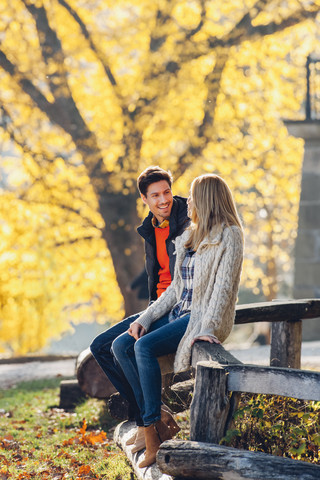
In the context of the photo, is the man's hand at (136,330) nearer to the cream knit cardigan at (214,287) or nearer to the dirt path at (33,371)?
the cream knit cardigan at (214,287)

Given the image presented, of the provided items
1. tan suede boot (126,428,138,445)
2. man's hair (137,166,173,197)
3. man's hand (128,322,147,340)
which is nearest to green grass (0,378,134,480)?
tan suede boot (126,428,138,445)

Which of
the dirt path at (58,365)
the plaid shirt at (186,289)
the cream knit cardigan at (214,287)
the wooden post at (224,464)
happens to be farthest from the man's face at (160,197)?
the dirt path at (58,365)

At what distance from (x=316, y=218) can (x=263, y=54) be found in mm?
3101

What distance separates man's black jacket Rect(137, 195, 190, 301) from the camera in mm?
4879

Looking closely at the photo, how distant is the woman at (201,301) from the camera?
13.8 ft

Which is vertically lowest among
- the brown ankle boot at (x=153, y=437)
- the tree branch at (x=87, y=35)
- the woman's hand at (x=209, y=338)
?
the brown ankle boot at (x=153, y=437)

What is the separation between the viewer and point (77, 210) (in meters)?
12.6

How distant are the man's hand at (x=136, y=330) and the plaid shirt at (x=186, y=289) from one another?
0.63ft

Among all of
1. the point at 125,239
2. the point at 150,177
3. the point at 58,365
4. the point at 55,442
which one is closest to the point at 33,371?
the point at 58,365

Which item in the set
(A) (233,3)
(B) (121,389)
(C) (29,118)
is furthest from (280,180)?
(B) (121,389)

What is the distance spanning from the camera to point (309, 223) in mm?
11891

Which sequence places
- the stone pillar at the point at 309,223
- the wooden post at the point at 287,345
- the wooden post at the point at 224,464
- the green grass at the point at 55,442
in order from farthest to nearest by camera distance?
the stone pillar at the point at 309,223, the wooden post at the point at 287,345, the green grass at the point at 55,442, the wooden post at the point at 224,464

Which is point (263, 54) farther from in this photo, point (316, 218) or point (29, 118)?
point (29, 118)

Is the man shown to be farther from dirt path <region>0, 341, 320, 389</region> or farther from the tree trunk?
the tree trunk
